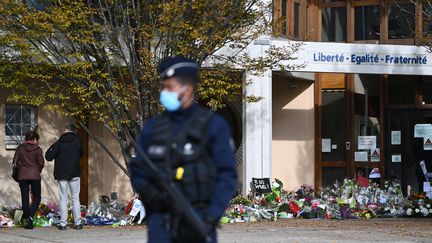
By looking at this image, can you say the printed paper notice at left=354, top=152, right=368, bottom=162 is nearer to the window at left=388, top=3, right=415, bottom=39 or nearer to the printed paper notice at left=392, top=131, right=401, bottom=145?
the printed paper notice at left=392, top=131, right=401, bottom=145

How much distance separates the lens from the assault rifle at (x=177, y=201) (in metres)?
4.57

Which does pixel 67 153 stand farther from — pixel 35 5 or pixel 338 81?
pixel 338 81

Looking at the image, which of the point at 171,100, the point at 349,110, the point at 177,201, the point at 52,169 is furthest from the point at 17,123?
the point at 177,201

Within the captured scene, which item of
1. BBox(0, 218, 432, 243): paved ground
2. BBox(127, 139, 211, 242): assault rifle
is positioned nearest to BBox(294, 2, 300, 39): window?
BBox(0, 218, 432, 243): paved ground

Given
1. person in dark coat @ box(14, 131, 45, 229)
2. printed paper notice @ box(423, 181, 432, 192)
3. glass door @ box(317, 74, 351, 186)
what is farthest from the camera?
glass door @ box(317, 74, 351, 186)

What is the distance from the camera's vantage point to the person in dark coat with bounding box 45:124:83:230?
44.6ft

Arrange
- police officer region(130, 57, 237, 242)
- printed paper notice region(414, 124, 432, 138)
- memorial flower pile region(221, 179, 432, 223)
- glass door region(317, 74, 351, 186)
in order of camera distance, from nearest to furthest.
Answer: police officer region(130, 57, 237, 242) → memorial flower pile region(221, 179, 432, 223) → printed paper notice region(414, 124, 432, 138) → glass door region(317, 74, 351, 186)

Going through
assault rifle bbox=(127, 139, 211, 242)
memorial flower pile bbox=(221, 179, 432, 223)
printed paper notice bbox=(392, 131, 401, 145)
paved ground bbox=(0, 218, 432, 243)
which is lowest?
paved ground bbox=(0, 218, 432, 243)

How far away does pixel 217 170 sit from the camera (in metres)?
4.84

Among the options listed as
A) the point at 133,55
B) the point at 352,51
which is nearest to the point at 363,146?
the point at 352,51

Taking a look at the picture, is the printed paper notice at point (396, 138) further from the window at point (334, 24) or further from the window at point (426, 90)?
the window at point (334, 24)

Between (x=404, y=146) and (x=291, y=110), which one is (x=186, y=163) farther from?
(x=404, y=146)

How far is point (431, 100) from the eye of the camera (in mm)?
20297

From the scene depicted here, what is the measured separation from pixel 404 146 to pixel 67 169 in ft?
32.6
